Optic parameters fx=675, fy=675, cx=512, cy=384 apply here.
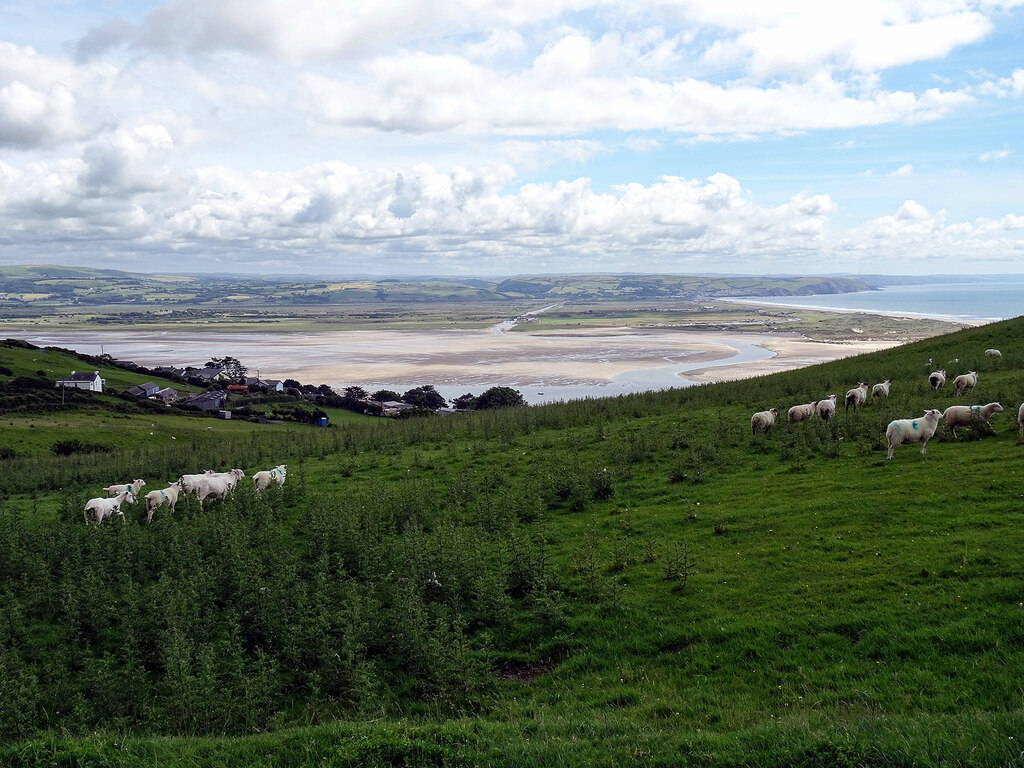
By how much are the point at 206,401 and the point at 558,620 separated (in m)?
86.4

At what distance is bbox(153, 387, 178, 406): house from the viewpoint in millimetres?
86975

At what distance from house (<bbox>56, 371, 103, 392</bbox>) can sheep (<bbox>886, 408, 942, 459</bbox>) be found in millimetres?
95175

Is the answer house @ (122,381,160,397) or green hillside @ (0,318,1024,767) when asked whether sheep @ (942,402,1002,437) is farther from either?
house @ (122,381,160,397)

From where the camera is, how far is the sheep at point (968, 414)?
19.4m

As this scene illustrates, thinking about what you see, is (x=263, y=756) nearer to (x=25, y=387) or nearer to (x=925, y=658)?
(x=925, y=658)

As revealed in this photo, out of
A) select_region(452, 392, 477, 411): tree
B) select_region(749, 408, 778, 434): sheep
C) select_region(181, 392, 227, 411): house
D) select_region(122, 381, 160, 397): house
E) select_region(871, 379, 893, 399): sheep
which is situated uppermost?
select_region(871, 379, 893, 399): sheep

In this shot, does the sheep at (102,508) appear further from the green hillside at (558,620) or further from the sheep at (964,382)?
the sheep at (964,382)

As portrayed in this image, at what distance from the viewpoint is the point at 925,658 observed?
30.6ft

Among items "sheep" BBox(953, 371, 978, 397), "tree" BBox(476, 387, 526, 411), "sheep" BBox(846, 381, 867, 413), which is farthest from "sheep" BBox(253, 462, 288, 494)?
"tree" BBox(476, 387, 526, 411)

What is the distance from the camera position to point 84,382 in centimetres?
9006

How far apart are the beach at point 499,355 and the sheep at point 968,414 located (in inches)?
2209

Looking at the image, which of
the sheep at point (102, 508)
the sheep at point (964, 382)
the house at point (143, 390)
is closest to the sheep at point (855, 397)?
the sheep at point (964, 382)

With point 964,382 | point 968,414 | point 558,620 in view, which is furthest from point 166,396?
point 968,414

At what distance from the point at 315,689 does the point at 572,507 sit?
10.1 metres
